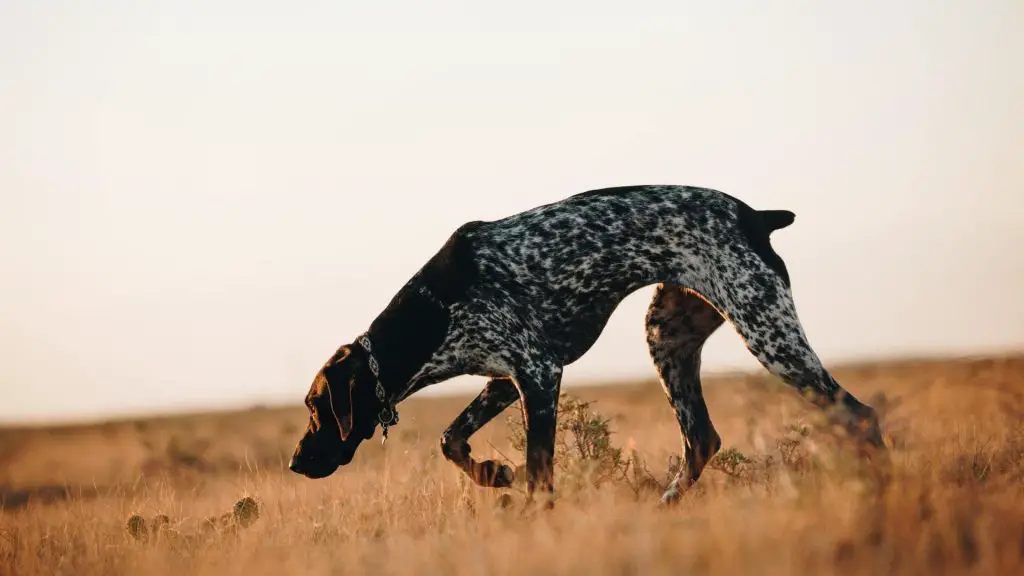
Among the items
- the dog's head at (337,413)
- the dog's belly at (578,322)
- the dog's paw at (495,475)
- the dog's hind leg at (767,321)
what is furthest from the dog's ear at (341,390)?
the dog's hind leg at (767,321)

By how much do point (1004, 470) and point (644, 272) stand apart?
2240 millimetres

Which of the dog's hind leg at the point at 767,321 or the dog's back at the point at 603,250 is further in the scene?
the dog's back at the point at 603,250

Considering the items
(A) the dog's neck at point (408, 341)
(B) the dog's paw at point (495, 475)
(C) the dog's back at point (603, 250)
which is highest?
(C) the dog's back at point (603, 250)

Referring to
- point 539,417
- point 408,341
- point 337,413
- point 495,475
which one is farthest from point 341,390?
point 539,417

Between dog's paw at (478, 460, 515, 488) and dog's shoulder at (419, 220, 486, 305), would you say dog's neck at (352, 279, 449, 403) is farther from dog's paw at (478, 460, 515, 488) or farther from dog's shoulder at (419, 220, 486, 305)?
dog's paw at (478, 460, 515, 488)

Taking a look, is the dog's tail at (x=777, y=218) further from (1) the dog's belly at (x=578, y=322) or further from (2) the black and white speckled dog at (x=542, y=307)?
(1) the dog's belly at (x=578, y=322)

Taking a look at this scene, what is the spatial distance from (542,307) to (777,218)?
1.54 metres

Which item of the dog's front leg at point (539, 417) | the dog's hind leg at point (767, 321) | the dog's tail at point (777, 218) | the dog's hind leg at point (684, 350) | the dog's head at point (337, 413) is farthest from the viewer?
the dog's hind leg at point (684, 350)

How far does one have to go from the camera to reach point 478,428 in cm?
729

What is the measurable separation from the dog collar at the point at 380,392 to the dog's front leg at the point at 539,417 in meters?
0.81

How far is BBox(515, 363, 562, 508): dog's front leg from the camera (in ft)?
21.6

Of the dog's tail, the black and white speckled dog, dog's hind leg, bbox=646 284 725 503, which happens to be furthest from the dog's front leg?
the dog's tail

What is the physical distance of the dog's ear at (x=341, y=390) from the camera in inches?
274

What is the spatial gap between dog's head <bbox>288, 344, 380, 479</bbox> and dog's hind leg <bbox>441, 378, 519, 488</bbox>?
0.49m
